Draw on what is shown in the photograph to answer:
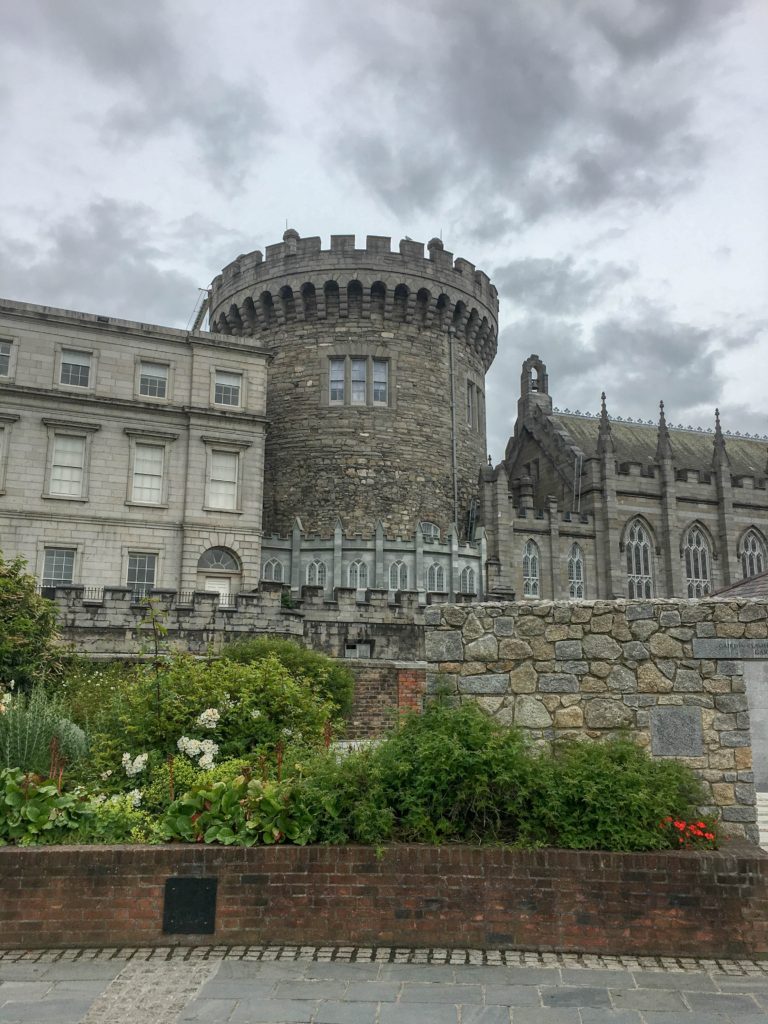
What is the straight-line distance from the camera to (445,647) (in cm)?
945

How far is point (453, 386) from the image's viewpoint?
123 ft

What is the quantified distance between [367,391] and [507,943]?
97.4ft

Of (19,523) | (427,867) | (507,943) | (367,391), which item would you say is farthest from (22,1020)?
(367,391)

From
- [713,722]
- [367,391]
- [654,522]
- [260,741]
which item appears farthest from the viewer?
[654,522]

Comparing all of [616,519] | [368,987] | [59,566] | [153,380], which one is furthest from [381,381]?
[368,987]

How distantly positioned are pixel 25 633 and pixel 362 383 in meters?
22.1

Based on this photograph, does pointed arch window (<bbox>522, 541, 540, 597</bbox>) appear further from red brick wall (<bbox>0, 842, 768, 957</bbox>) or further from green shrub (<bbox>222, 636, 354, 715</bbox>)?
red brick wall (<bbox>0, 842, 768, 957</bbox>)

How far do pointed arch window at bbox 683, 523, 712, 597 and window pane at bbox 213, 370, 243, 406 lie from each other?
22081mm

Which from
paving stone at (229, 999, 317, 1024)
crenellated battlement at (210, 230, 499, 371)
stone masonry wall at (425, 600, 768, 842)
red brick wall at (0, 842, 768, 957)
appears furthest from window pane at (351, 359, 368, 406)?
paving stone at (229, 999, 317, 1024)

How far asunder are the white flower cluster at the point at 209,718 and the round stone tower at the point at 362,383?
24.0 metres

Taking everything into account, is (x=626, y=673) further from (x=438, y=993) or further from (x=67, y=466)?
(x=67, y=466)

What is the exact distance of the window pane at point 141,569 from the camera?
91.9ft

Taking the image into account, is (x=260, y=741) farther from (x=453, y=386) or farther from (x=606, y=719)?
(x=453, y=386)

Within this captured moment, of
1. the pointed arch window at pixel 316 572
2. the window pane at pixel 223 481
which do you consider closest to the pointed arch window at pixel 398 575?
the pointed arch window at pixel 316 572
